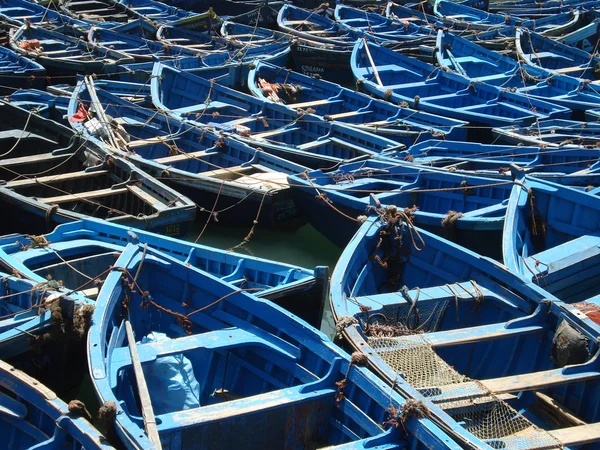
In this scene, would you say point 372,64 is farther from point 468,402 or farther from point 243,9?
point 468,402

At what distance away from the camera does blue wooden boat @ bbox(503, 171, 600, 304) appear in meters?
11.4

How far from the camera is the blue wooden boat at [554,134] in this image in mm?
15852

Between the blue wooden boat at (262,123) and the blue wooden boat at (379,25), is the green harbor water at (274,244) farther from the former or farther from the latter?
the blue wooden boat at (379,25)

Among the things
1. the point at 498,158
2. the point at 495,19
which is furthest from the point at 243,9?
the point at 498,158

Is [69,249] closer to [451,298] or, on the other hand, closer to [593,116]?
[451,298]

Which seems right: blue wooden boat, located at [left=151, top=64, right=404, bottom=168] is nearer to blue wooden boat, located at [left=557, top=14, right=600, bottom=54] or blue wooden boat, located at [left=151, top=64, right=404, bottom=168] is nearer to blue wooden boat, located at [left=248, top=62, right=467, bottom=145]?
blue wooden boat, located at [left=248, top=62, right=467, bottom=145]

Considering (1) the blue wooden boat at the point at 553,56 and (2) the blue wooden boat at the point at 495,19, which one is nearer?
(1) the blue wooden boat at the point at 553,56

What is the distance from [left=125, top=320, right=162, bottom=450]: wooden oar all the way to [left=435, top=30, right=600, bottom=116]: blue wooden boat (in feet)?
42.8

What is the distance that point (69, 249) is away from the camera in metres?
11.4

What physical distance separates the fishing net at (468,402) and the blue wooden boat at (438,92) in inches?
388

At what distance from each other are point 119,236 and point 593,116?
11.1 metres

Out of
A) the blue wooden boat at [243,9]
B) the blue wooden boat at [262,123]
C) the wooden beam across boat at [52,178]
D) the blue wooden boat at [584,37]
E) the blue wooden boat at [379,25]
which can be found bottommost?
the wooden beam across boat at [52,178]

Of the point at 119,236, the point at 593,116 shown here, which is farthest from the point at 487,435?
the point at 593,116

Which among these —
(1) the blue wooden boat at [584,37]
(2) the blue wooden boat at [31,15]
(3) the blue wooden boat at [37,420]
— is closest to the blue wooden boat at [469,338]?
(3) the blue wooden boat at [37,420]
